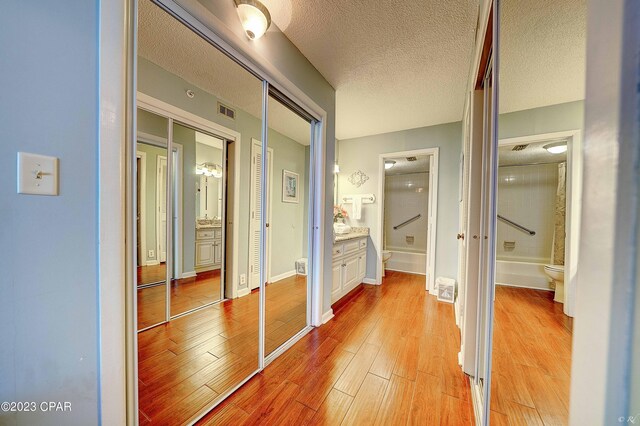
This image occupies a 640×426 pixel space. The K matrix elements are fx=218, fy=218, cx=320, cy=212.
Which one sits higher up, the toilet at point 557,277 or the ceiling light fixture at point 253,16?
the ceiling light fixture at point 253,16

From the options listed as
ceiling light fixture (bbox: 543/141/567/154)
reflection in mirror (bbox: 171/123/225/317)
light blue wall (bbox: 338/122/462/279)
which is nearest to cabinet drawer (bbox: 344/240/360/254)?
light blue wall (bbox: 338/122/462/279)

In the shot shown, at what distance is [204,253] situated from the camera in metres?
2.14

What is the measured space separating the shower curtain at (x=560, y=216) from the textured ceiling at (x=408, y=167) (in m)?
3.63

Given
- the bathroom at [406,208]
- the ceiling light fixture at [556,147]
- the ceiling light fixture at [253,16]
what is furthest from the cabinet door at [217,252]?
the bathroom at [406,208]

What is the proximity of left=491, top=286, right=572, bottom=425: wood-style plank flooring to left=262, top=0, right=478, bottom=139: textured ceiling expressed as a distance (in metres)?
1.75

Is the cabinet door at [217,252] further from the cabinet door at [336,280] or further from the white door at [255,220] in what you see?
the cabinet door at [336,280]

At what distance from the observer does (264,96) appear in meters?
1.61

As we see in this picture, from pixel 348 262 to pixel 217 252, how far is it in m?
1.62

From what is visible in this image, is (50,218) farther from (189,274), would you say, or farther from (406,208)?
(406,208)

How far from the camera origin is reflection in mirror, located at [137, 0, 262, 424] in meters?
1.33

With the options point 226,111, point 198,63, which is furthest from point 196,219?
point 198,63

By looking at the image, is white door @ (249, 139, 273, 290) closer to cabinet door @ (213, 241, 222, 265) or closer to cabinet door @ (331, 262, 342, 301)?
cabinet door @ (213, 241, 222, 265)

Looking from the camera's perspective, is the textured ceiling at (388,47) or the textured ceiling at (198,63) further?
the textured ceiling at (388,47)

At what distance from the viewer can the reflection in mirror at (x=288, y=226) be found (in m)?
2.17
